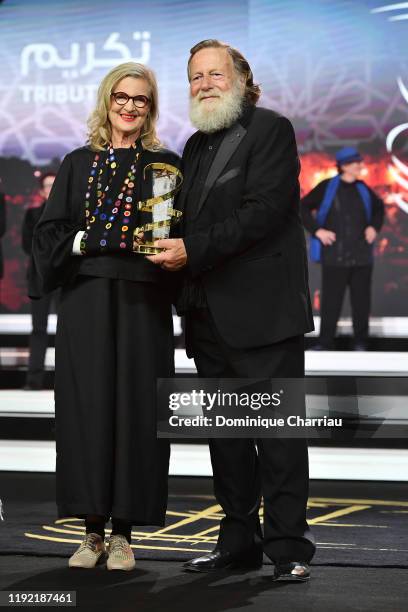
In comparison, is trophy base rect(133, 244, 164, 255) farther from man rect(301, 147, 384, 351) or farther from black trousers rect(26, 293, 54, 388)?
man rect(301, 147, 384, 351)

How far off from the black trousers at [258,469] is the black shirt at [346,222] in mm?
4521

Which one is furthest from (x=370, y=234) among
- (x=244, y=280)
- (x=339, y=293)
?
(x=244, y=280)

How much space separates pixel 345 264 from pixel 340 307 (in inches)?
12.0

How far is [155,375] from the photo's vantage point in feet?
9.24

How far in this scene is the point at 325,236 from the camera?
731 cm

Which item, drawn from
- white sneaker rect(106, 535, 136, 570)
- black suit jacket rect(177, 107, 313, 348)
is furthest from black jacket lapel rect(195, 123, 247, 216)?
white sneaker rect(106, 535, 136, 570)

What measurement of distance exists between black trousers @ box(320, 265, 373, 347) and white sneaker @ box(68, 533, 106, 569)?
179 inches

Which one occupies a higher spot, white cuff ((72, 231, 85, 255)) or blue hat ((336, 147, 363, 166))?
blue hat ((336, 147, 363, 166))

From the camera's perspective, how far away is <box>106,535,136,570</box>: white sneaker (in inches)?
108

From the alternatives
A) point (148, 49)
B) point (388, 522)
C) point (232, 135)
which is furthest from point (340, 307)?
point (232, 135)

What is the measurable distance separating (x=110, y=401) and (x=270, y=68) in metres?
5.49

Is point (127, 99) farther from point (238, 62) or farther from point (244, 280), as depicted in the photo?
point (244, 280)

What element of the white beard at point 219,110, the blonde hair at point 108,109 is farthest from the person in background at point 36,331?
the white beard at point 219,110

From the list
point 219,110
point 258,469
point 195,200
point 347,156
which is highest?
point 347,156
